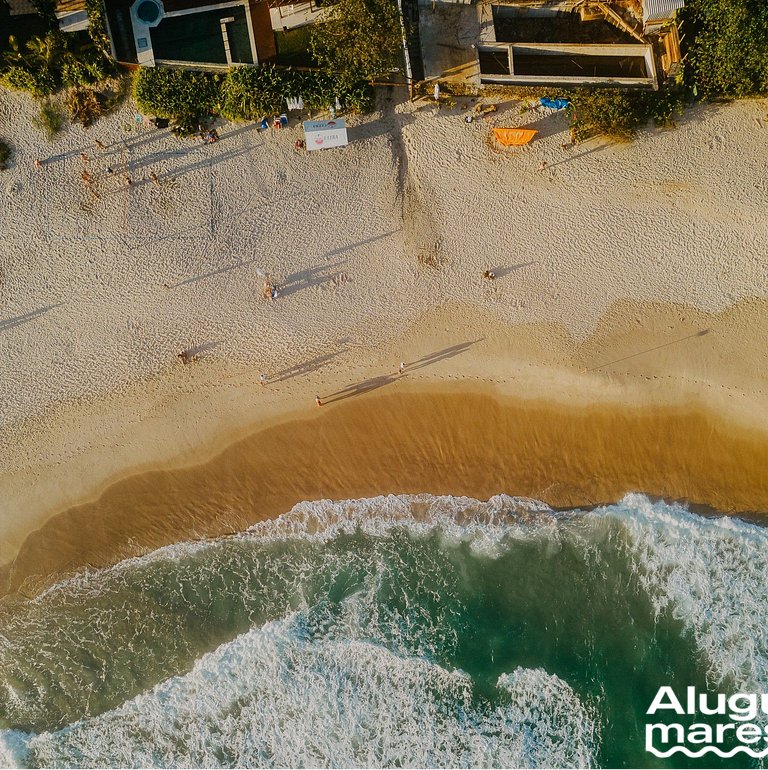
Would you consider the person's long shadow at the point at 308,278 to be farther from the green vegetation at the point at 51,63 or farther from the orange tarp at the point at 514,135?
the green vegetation at the point at 51,63

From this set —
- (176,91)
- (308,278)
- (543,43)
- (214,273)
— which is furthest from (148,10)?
(543,43)

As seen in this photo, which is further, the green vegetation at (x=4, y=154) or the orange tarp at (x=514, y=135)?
the green vegetation at (x=4, y=154)

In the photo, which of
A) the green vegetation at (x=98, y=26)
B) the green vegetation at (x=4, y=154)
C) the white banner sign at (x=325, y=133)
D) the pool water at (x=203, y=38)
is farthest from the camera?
the green vegetation at (x=4, y=154)

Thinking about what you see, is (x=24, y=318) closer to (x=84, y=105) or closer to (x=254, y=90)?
(x=84, y=105)

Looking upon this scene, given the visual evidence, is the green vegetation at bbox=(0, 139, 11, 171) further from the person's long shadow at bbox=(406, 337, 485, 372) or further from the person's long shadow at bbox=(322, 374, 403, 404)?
the person's long shadow at bbox=(406, 337, 485, 372)

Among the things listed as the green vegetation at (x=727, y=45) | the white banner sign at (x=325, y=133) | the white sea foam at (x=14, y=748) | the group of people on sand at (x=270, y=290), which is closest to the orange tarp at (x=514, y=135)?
the white banner sign at (x=325, y=133)

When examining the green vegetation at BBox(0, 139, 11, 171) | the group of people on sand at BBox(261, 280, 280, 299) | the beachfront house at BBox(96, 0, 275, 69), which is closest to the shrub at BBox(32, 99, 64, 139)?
the green vegetation at BBox(0, 139, 11, 171)

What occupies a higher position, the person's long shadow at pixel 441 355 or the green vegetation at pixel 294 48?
the green vegetation at pixel 294 48
